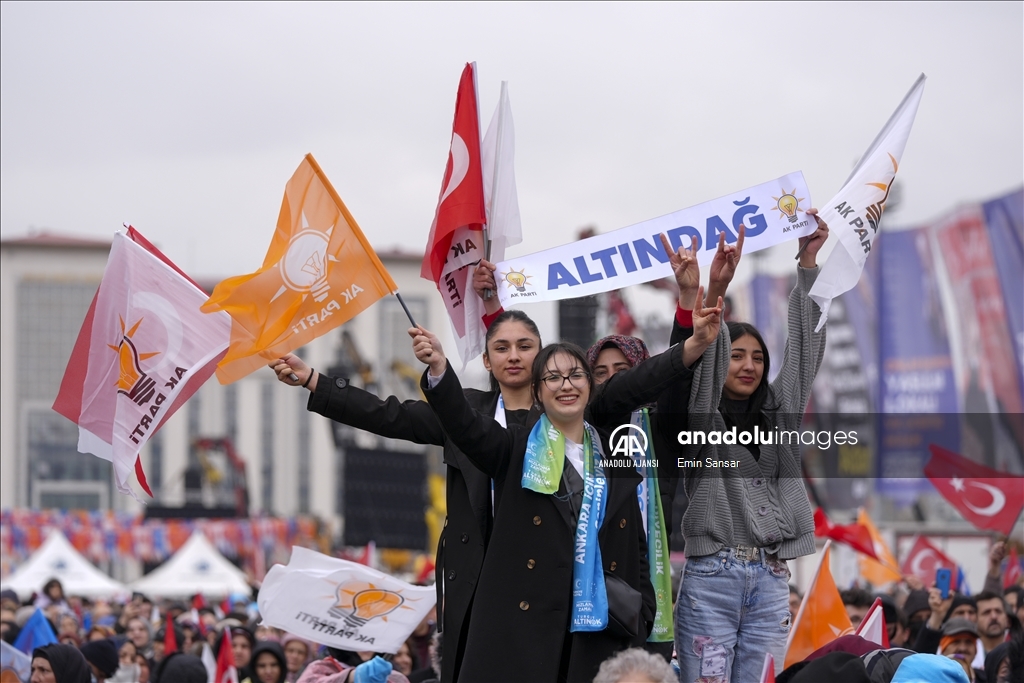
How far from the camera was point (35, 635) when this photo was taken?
9.70 meters

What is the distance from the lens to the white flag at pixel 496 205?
19.4 feet

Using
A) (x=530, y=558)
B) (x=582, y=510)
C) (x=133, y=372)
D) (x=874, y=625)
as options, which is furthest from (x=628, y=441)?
(x=133, y=372)

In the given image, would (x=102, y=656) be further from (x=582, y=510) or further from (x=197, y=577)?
(x=197, y=577)

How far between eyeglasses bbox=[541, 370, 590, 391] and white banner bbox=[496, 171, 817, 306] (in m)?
0.97

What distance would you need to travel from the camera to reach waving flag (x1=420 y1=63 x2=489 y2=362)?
232 inches

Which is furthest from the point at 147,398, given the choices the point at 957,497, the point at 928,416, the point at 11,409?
the point at 11,409

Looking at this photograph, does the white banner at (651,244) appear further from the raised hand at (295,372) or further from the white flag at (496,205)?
the raised hand at (295,372)

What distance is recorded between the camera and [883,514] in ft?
134

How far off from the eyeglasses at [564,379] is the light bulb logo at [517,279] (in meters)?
1.03

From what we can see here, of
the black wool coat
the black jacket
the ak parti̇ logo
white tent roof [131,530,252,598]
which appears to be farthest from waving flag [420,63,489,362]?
white tent roof [131,530,252,598]

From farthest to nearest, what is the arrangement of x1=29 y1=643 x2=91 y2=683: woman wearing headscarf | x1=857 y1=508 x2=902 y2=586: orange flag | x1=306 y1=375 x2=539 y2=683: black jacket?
x1=857 y1=508 x2=902 y2=586: orange flag → x1=29 y1=643 x2=91 y2=683: woman wearing headscarf → x1=306 y1=375 x2=539 y2=683: black jacket

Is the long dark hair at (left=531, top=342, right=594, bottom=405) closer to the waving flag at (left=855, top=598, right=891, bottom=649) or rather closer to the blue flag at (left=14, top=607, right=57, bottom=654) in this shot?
the waving flag at (left=855, top=598, right=891, bottom=649)

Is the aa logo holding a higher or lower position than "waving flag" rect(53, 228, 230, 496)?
lower

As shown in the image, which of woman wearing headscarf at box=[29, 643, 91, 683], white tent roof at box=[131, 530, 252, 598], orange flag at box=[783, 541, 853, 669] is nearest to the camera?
orange flag at box=[783, 541, 853, 669]
